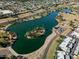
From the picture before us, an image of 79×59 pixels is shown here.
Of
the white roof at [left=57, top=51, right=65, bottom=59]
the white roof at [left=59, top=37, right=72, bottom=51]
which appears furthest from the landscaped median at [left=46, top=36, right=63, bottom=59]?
the white roof at [left=59, top=37, right=72, bottom=51]

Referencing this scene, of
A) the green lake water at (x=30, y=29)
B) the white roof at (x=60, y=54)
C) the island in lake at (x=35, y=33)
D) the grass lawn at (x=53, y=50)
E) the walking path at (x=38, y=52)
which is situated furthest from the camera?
the island in lake at (x=35, y=33)

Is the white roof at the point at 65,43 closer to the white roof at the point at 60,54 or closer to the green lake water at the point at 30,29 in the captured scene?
the white roof at the point at 60,54

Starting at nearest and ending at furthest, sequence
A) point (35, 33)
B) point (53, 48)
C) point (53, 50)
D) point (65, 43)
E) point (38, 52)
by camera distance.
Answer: point (38, 52)
point (53, 50)
point (53, 48)
point (65, 43)
point (35, 33)

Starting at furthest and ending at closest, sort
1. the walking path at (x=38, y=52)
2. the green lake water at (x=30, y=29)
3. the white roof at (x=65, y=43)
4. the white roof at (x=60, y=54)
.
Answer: the green lake water at (x=30, y=29) < the white roof at (x=65, y=43) < the walking path at (x=38, y=52) < the white roof at (x=60, y=54)

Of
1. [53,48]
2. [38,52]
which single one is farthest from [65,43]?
[38,52]

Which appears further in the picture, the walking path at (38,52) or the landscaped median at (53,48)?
the walking path at (38,52)

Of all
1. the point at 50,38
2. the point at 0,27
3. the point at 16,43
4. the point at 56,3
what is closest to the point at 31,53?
the point at 16,43

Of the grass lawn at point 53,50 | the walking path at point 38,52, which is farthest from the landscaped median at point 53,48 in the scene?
the walking path at point 38,52

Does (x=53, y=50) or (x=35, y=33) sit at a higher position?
(x=53, y=50)

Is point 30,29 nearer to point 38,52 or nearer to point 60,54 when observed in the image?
point 38,52
